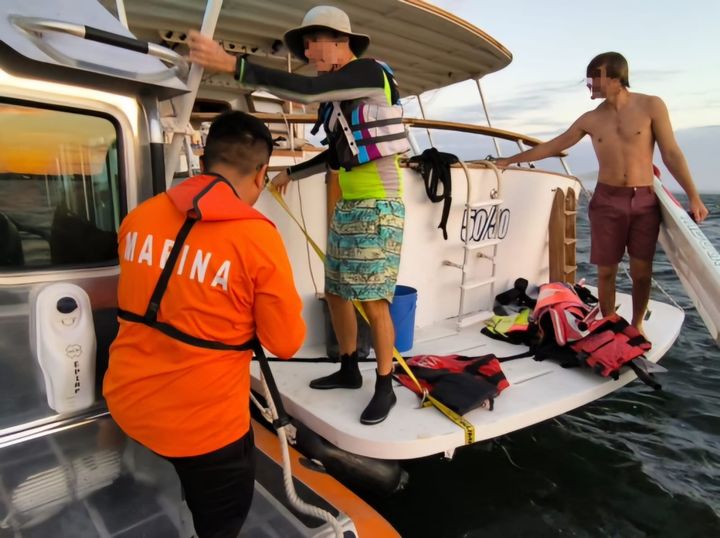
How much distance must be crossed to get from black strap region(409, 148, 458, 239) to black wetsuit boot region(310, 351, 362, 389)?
4.51 ft

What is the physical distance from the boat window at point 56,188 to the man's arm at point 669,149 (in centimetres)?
331

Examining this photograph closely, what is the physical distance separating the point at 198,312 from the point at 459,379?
1.70 meters

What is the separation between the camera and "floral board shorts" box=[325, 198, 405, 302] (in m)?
2.40

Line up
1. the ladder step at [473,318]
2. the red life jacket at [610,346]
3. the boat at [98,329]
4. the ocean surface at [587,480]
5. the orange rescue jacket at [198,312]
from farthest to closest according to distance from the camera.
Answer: the ladder step at [473,318] < the red life jacket at [610,346] < the ocean surface at [587,480] < the boat at [98,329] < the orange rescue jacket at [198,312]

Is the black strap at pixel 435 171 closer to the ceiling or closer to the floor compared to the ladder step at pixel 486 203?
closer to the ceiling

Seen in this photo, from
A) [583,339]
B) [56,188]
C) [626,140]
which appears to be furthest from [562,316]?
[56,188]

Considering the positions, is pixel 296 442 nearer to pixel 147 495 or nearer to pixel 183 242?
pixel 147 495

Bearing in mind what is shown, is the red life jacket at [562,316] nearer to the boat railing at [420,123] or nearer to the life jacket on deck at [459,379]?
the life jacket on deck at [459,379]

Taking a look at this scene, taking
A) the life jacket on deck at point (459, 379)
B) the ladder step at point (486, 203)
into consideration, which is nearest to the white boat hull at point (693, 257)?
the ladder step at point (486, 203)

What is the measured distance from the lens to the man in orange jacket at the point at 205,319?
1.41m

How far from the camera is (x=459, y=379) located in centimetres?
272

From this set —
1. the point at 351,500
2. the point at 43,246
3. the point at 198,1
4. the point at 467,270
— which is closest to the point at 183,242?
the point at 43,246

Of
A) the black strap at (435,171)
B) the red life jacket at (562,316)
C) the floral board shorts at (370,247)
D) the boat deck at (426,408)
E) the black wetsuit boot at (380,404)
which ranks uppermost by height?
the black strap at (435,171)

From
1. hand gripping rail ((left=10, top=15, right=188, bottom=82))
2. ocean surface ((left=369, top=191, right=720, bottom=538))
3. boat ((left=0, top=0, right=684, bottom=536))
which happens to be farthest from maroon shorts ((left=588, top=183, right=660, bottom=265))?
hand gripping rail ((left=10, top=15, right=188, bottom=82))
